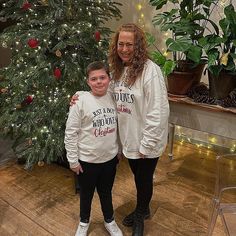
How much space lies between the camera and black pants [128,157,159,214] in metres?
1.57

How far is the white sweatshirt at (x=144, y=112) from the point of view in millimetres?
1387

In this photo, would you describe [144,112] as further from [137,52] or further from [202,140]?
[202,140]

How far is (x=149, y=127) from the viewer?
1408mm

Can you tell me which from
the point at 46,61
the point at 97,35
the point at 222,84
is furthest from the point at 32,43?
the point at 222,84

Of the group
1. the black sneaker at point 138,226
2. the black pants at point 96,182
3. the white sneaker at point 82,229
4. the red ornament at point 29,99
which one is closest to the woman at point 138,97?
the black pants at point 96,182

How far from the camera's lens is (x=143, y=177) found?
1.61 m

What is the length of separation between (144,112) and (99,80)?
29cm

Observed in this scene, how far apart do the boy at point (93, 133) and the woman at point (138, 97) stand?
67mm

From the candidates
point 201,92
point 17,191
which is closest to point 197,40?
point 201,92

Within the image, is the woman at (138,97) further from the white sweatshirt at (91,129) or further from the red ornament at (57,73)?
the red ornament at (57,73)

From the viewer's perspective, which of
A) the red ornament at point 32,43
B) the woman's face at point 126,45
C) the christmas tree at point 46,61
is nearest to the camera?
the woman's face at point 126,45

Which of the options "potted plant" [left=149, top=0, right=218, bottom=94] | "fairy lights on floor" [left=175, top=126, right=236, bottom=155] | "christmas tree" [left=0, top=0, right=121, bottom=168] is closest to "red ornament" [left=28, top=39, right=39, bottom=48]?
"christmas tree" [left=0, top=0, right=121, bottom=168]

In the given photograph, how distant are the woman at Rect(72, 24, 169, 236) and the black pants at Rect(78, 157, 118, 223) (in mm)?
155

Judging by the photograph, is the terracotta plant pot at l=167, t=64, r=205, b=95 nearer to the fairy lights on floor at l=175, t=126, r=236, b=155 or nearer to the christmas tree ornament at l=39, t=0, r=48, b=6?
the fairy lights on floor at l=175, t=126, r=236, b=155
